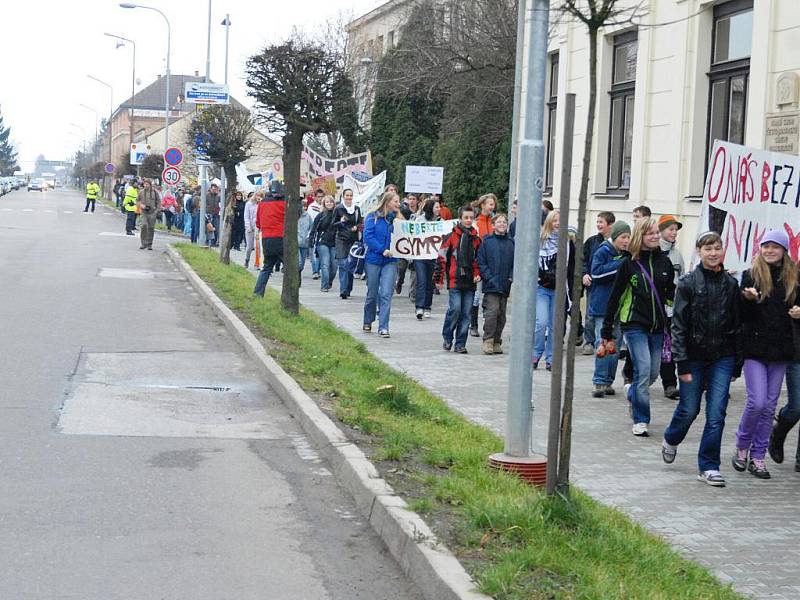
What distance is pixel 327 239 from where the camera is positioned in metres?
23.0

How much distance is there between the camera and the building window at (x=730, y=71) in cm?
1466

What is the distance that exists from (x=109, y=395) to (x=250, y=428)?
1740mm

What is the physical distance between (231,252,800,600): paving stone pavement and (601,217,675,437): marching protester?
366 mm

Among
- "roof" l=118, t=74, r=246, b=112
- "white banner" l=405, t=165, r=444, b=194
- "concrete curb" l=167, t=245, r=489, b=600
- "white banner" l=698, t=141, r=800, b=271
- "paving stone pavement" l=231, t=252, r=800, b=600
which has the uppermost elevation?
"roof" l=118, t=74, r=246, b=112

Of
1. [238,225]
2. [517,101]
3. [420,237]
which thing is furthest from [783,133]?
[238,225]

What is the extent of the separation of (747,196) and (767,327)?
1668 millimetres

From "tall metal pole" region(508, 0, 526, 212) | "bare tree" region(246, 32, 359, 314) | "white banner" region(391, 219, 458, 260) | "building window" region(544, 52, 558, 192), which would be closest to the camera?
"bare tree" region(246, 32, 359, 314)

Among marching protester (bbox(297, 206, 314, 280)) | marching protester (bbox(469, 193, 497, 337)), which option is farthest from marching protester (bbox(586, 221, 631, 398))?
marching protester (bbox(297, 206, 314, 280))

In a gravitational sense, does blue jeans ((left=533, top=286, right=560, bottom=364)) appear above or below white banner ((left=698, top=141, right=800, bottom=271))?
below

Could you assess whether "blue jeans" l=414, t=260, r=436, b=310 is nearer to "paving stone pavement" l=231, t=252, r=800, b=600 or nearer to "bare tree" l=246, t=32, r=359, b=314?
"bare tree" l=246, t=32, r=359, b=314

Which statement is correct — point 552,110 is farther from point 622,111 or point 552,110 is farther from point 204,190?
point 204,190

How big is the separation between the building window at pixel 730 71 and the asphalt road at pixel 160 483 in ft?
21.6

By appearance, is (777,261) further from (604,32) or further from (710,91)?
(604,32)

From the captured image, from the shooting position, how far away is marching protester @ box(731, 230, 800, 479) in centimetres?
832
